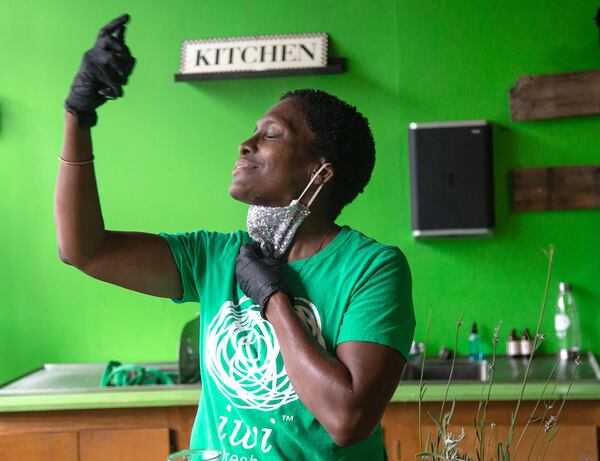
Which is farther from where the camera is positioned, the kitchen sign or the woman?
the kitchen sign

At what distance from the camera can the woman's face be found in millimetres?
1380

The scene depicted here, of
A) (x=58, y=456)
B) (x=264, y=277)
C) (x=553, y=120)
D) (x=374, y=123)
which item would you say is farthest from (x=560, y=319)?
(x=264, y=277)

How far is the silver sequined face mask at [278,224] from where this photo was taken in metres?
1.42

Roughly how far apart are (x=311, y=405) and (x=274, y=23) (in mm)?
2205

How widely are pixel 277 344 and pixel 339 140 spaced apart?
1.31 feet

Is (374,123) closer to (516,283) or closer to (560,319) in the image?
(516,283)

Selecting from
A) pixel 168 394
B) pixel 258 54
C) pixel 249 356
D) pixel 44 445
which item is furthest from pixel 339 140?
pixel 258 54

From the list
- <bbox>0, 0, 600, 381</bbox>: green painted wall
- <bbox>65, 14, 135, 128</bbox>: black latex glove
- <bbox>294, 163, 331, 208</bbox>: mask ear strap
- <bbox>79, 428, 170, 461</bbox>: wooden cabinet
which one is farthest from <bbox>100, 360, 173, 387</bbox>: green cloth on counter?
<bbox>65, 14, 135, 128</bbox>: black latex glove

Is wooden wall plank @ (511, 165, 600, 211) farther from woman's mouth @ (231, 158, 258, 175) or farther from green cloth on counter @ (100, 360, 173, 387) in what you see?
woman's mouth @ (231, 158, 258, 175)

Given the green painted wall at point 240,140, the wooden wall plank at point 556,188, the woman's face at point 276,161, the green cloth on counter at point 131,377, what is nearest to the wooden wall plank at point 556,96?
the green painted wall at point 240,140

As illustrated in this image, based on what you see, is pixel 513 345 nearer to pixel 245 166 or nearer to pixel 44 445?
pixel 44 445

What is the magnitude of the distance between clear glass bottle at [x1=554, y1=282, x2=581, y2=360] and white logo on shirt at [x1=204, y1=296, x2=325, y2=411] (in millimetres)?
1945

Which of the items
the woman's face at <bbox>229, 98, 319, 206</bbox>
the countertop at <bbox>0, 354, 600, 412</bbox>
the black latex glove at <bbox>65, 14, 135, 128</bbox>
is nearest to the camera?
the black latex glove at <bbox>65, 14, 135, 128</bbox>

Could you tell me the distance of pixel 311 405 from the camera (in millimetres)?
1183
